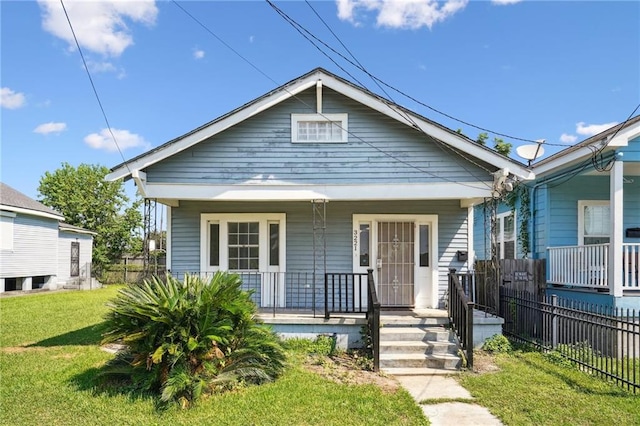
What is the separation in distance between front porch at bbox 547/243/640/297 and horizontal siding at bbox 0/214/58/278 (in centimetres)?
2082

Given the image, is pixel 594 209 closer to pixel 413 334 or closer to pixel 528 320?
pixel 528 320

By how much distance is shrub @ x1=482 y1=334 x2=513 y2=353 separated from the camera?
827cm

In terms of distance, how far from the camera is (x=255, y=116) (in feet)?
31.3

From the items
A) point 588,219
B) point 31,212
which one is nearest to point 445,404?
point 588,219

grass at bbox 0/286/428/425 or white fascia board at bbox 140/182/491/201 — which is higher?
white fascia board at bbox 140/182/491/201

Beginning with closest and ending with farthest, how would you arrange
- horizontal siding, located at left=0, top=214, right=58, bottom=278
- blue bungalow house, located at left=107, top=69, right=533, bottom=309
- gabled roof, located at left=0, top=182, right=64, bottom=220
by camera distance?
1. blue bungalow house, located at left=107, top=69, right=533, bottom=309
2. gabled roof, located at left=0, top=182, right=64, bottom=220
3. horizontal siding, located at left=0, top=214, right=58, bottom=278

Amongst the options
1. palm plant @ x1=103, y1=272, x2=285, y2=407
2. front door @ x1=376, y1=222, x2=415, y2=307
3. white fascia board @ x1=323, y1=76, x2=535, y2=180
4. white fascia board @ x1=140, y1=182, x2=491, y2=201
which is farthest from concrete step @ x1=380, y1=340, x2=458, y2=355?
white fascia board @ x1=323, y1=76, x2=535, y2=180

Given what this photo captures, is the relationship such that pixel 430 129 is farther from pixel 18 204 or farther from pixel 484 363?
pixel 18 204

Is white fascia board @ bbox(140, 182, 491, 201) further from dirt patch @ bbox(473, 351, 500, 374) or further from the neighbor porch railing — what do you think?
dirt patch @ bbox(473, 351, 500, 374)

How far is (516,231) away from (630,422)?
8.46 metres

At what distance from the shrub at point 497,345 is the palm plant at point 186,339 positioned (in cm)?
423

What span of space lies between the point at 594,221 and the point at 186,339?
10.8 metres

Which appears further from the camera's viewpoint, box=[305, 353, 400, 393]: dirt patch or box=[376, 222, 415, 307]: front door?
box=[376, 222, 415, 307]: front door

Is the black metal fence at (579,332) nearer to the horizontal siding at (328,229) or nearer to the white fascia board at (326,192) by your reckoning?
the horizontal siding at (328,229)
